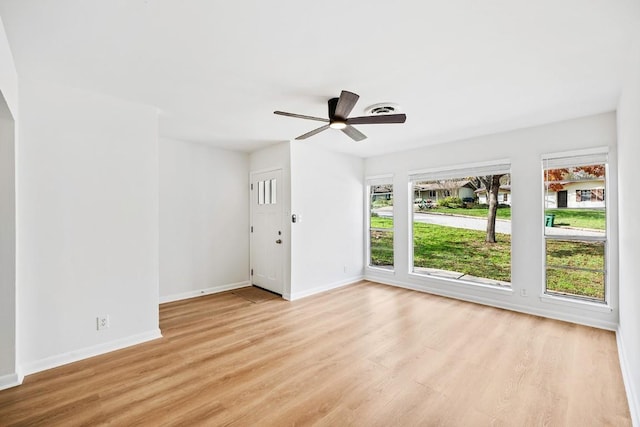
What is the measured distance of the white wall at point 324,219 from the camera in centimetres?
461

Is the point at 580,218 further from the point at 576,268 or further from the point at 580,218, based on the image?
the point at 576,268

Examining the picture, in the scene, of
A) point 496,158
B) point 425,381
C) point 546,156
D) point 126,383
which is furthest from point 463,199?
point 126,383

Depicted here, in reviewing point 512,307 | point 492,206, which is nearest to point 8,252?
point 512,307

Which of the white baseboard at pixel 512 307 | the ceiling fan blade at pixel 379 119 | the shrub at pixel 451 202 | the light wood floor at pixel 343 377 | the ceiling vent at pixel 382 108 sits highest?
the ceiling vent at pixel 382 108

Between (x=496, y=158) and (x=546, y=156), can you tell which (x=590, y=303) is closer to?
(x=546, y=156)

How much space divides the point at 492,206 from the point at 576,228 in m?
1.13

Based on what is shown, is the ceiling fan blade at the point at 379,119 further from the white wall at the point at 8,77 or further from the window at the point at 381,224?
the window at the point at 381,224

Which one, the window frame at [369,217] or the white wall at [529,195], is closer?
the white wall at [529,195]

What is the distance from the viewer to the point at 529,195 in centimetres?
383

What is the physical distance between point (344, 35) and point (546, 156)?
3.31 m

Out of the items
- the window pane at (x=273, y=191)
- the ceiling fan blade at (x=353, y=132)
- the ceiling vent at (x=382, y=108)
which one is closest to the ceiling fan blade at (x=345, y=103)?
the ceiling fan blade at (x=353, y=132)

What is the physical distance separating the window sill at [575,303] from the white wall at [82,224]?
4714mm

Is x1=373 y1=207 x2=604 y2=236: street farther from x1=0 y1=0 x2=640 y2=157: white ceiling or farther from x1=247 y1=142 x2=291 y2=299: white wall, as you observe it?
x1=247 y1=142 x2=291 y2=299: white wall

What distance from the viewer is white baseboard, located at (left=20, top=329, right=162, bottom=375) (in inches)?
95.9
